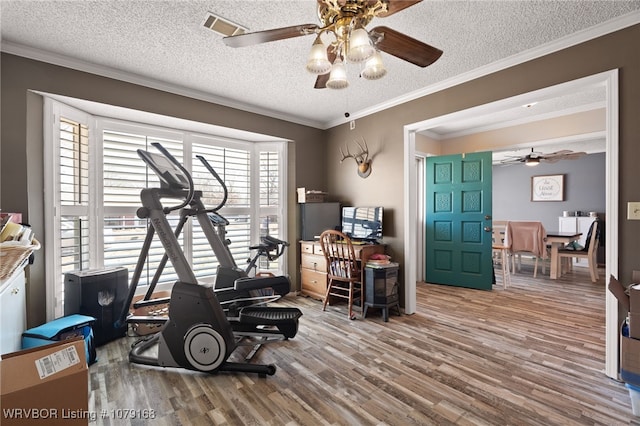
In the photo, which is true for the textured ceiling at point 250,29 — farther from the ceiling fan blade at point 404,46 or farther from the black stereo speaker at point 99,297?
the black stereo speaker at point 99,297

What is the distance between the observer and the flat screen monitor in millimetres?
3633

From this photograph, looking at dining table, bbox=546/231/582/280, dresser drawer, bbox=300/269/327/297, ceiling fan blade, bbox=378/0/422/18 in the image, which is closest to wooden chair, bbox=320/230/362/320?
dresser drawer, bbox=300/269/327/297

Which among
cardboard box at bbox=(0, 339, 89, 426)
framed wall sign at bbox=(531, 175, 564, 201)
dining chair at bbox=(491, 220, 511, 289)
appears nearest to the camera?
cardboard box at bbox=(0, 339, 89, 426)

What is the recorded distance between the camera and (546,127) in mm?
4484

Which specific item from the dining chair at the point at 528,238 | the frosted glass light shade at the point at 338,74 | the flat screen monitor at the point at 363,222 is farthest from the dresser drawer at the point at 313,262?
the dining chair at the point at 528,238

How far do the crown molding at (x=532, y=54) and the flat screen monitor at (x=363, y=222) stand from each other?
1348 millimetres

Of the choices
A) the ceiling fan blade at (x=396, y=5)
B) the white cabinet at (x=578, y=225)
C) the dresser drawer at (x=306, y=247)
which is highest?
the ceiling fan blade at (x=396, y=5)

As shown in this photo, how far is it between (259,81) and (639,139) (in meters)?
3.12

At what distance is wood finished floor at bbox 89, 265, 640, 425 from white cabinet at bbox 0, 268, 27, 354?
1.81 ft

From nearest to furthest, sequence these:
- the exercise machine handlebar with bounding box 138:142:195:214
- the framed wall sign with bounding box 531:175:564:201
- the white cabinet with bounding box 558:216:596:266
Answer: the exercise machine handlebar with bounding box 138:142:195:214
the white cabinet with bounding box 558:216:596:266
the framed wall sign with bounding box 531:175:564:201

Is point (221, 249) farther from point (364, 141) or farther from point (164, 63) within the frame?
point (364, 141)

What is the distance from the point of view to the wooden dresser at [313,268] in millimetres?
3821

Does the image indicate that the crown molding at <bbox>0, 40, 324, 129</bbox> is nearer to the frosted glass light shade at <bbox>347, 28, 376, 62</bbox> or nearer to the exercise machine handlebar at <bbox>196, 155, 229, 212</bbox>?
the exercise machine handlebar at <bbox>196, 155, 229, 212</bbox>

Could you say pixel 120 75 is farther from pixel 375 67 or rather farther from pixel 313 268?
pixel 313 268
